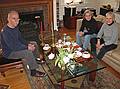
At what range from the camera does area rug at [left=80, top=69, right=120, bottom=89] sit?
9.51ft

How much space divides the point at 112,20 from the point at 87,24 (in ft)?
2.34

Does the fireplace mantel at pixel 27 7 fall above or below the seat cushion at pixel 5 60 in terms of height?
above

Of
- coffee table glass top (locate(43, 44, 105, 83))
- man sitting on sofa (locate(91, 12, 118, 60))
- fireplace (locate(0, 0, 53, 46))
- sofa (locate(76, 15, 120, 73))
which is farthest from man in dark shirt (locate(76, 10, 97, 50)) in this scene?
fireplace (locate(0, 0, 53, 46))

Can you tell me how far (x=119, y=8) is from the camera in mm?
5922

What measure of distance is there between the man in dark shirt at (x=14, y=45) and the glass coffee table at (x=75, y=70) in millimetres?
348

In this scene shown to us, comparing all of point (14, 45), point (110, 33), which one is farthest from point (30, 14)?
point (110, 33)

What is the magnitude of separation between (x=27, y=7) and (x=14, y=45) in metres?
2.41

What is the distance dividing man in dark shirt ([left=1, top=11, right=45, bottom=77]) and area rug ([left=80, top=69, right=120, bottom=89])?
88 cm

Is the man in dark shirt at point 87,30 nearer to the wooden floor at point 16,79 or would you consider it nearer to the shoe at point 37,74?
the wooden floor at point 16,79

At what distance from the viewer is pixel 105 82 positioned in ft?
9.89

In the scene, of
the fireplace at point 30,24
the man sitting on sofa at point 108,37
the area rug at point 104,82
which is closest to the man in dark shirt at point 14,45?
the area rug at point 104,82

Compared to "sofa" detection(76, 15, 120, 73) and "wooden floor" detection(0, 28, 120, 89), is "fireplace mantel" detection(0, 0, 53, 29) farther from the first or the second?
"sofa" detection(76, 15, 120, 73)

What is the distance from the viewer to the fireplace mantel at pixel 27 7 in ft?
16.0

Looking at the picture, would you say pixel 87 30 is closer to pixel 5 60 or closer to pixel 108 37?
pixel 108 37
